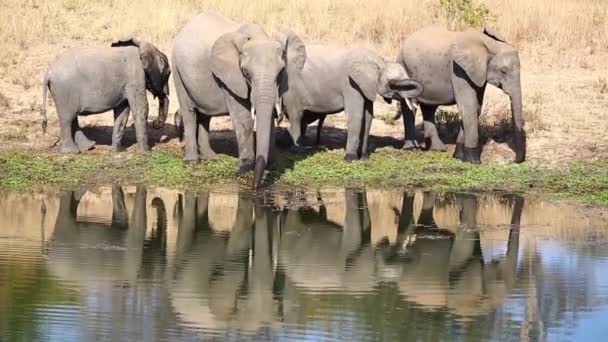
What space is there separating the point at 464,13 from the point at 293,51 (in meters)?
8.99

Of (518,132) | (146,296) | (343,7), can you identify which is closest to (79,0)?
(343,7)

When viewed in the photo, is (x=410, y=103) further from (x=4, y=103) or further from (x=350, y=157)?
(x=4, y=103)

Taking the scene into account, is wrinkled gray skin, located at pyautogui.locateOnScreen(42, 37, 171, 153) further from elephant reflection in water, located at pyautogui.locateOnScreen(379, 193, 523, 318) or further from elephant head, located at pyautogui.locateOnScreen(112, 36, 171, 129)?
elephant reflection in water, located at pyautogui.locateOnScreen(379, 193, 523, 318)

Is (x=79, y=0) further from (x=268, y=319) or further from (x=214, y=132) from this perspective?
(x=268, y=319)

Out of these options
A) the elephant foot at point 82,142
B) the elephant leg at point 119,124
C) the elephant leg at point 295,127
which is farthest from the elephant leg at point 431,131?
the elephant foot at point 82,142

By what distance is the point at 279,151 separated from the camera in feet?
68.6

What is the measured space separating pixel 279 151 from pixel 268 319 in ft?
31.1

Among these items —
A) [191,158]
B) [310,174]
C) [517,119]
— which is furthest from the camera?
[517,119]

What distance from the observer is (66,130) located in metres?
20.7

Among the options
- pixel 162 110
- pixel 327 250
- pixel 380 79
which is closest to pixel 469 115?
pixel 380 79

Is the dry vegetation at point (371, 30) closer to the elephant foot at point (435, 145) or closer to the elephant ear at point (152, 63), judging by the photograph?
the elephant foot at point (435, 145)

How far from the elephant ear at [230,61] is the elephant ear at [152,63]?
7.96 feet

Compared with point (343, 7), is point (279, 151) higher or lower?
lower

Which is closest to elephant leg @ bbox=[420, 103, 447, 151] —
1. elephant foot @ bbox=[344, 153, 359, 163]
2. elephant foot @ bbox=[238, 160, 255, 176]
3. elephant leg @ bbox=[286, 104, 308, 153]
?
elephant foot @ bbox=[344, 153, 359, 163]
